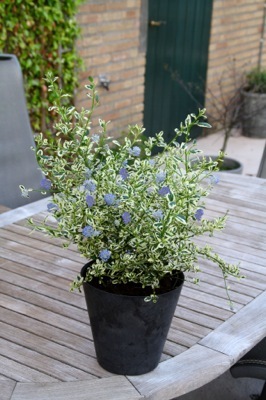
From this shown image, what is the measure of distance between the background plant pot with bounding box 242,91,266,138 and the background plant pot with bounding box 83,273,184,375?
520cm

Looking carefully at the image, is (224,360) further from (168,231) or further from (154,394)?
(168,231)

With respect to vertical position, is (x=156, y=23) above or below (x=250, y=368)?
above

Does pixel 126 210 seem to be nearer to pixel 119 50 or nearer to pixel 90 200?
pixel 90 200

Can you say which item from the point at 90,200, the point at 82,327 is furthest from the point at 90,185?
the point at 82,327

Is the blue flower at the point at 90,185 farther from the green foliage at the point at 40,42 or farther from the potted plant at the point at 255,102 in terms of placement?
the potted plant at the point at 255,102

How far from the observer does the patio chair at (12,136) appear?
301cm

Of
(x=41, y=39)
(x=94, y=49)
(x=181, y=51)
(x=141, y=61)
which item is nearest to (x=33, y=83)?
(x=41, y=39)

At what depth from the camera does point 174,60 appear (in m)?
6.22

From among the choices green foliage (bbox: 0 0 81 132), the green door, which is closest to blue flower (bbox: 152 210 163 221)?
green foliage (bbox: 0 0 81 132)

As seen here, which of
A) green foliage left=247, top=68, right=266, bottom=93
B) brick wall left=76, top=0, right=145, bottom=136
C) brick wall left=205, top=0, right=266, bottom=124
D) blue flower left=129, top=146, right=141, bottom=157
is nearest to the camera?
blue flower left=129, top=146, right=141, bottom=157

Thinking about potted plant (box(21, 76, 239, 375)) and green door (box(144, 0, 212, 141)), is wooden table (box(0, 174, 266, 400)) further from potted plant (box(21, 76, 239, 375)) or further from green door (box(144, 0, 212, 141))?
green door (box(144, 0, 212, 141))

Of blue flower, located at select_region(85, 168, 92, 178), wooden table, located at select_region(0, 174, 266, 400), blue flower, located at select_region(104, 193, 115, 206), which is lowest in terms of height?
wooden table, located at select_region(0, 174, 266, 400)

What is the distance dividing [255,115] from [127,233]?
17.3 feet

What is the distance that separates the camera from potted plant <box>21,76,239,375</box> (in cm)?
148
